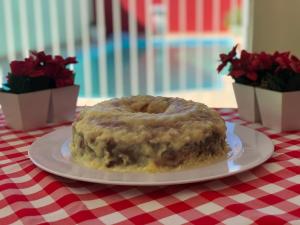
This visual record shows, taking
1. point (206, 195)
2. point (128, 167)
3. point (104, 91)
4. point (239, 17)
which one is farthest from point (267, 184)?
point (239, 17)

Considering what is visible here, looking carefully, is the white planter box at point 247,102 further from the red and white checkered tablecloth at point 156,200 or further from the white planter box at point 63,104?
the white planter box at point 63,104

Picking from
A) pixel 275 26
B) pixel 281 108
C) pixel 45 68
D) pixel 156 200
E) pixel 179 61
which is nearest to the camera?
pixel 156 200

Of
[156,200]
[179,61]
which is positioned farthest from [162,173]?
[179,61]

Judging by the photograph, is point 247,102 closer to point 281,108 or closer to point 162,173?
point 281,108

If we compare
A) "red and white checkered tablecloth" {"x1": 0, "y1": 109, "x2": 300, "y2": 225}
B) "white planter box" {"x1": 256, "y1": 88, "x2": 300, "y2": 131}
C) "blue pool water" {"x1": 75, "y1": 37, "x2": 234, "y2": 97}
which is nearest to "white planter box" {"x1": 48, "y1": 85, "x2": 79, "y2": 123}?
"red and white checkered tablecloth" {"x1": 0, "y1": 109, "x2": 300, "y2": 225}

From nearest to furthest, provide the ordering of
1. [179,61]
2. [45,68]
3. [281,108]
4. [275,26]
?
[281,108] → [45,68] → [275,26] → [179,61]

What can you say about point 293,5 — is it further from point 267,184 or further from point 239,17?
point 239,17
